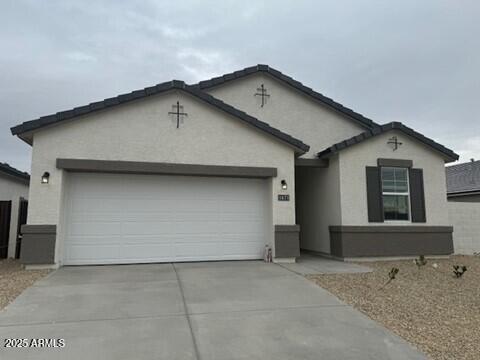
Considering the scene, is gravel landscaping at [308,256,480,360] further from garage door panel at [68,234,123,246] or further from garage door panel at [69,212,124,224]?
garage door panel at [69,212,124,224]

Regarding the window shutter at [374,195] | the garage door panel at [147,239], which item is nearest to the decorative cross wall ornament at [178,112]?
the garage door panel at [147,239]

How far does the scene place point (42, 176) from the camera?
8422 mm

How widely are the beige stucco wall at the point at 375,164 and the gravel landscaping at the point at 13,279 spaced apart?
315 inches

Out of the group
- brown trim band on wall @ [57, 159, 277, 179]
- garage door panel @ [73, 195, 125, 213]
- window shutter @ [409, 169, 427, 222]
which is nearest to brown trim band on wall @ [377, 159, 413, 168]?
window shutter @ [409, 169, 427, 222]

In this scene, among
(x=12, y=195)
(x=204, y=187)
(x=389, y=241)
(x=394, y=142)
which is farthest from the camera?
(x=12, y=195)

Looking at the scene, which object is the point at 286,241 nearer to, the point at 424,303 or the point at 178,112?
the point at 424,303

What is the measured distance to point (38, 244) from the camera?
26.9 feet

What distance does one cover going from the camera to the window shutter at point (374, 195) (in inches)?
416

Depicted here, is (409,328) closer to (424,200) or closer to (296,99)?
(424,200)

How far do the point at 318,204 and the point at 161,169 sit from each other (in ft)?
18.3

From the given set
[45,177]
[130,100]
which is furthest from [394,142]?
[45,177]

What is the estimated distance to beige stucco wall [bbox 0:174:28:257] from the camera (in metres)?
10.9

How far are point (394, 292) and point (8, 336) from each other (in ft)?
19.9

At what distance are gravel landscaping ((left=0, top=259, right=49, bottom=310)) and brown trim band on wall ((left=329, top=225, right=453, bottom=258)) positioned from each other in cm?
776
